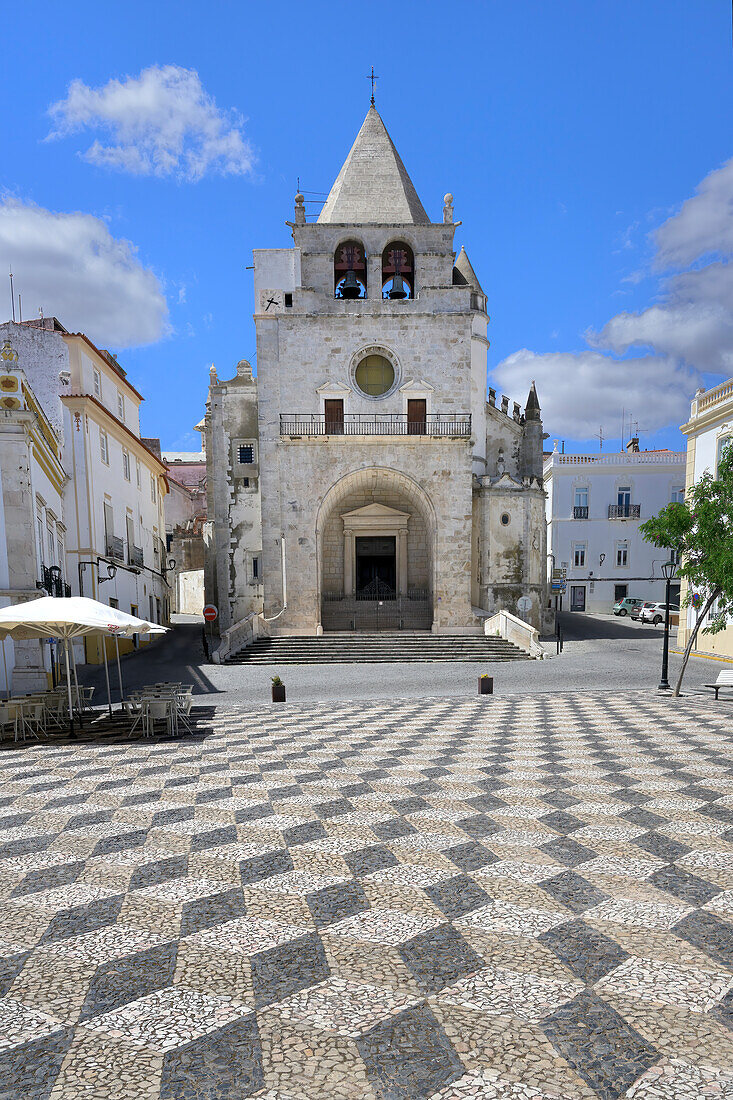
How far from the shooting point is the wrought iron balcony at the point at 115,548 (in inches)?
942

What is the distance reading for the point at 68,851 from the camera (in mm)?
5027

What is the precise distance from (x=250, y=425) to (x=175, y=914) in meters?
25.9

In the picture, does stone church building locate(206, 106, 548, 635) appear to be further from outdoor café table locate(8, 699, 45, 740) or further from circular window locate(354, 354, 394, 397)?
outdoor café table locate(8, 699, 45, 740)

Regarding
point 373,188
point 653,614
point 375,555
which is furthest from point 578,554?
point 373,188

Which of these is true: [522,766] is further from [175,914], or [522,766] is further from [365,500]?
[365,500]

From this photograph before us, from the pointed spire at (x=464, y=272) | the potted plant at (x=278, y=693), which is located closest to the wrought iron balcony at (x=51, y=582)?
the potted plant at (x=278, y=693)

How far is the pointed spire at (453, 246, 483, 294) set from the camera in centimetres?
3011

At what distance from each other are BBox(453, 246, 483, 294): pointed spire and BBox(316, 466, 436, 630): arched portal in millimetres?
10782

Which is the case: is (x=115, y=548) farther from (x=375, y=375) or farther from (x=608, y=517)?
(x=608, y=517)

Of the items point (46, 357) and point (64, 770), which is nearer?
point (64, 770)

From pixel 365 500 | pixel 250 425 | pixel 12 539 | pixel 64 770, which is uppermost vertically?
pixel 250 425

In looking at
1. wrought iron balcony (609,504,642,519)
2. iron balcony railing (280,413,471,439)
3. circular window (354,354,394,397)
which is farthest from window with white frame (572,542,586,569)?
circular window (354,354,394,397)

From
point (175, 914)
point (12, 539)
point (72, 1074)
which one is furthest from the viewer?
point (12, 539)

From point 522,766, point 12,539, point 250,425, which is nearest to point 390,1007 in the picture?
point 522,766
